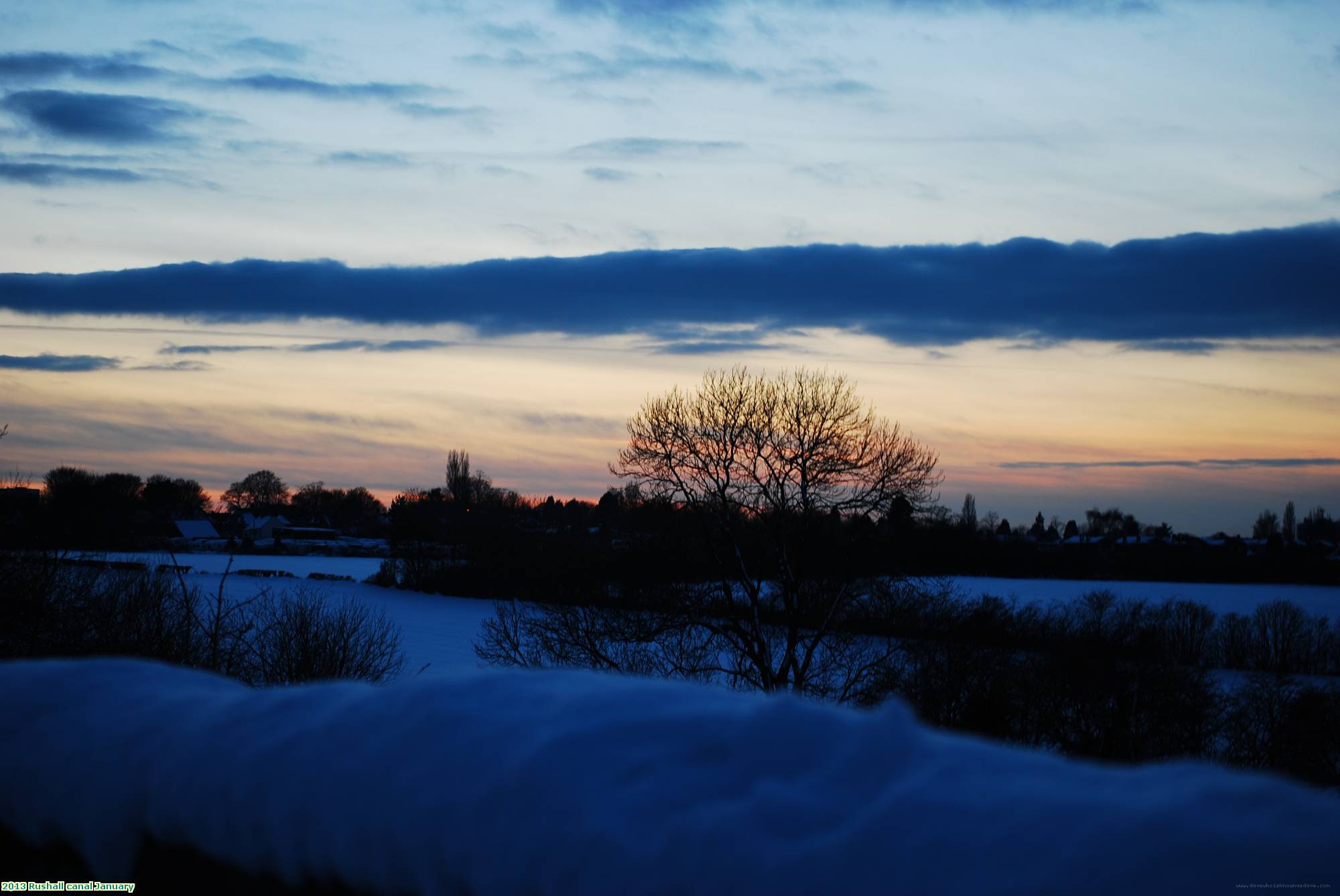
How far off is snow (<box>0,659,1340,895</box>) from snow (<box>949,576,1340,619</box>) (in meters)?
52.7

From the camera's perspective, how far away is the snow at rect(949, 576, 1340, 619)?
204ft

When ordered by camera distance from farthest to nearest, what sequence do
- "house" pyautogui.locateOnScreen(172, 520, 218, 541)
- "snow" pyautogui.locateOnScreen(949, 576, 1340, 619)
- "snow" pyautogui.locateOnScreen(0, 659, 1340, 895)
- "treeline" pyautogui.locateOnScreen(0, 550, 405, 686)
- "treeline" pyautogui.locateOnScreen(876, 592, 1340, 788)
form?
"house" pyautogui.locateOnScreen(172, 520, 218, 541) → "snow" pyautogui.locateOnScreen(949, 576, 1340, 619) → "treeline" pyautogui.locateOnScreen(876, 592, 1340, 788) → "treeline" pyautogui.locateOnScreen(0, 550, 405, 686) → "snow" pyautogui.locateOnScreen(0, 659, 1340, 895)

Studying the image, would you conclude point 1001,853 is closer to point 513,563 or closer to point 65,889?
point 65,889

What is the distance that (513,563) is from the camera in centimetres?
6131

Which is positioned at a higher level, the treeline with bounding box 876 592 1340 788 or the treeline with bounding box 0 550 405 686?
the treeline with bounding box 0 550 405 686

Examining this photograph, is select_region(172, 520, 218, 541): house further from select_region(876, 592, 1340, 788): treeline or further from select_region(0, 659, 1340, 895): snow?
select_region(0, 659, 1340, 895): snow

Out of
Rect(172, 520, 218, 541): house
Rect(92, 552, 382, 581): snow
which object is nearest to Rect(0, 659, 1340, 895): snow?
Rect(92, 552, 382, 581): snow

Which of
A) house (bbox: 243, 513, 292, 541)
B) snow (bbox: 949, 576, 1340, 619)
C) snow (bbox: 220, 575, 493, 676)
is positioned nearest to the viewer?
snow (bbox: 220, 575, 493, 676)

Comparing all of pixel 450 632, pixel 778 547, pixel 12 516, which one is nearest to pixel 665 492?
pixel 778 547

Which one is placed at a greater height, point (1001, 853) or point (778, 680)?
point (1001, 853)

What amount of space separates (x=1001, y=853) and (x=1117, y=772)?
15.5 inches

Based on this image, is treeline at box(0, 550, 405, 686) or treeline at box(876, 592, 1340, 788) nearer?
treeline at box(0, 550, 405, 686)

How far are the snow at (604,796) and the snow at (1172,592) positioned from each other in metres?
52.7

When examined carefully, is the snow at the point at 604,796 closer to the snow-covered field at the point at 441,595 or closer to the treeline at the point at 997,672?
the snow-covered field at the point at 441,595
